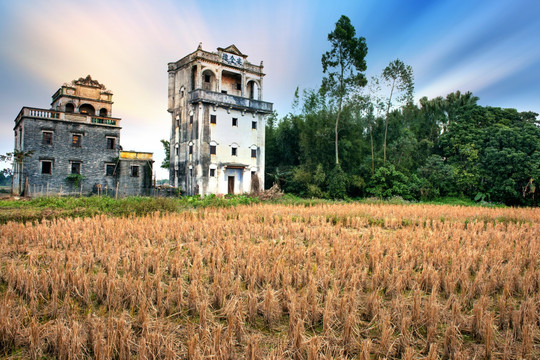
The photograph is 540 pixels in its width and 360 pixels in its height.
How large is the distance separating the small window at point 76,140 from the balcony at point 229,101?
976 centimetres

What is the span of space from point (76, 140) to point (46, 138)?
2060 millimetres

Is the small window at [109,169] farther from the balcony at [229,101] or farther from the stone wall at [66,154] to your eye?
the balcony at [229,101]

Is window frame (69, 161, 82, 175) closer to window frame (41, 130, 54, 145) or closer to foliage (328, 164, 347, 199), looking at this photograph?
→ window frame (41, 130, 54, 145)

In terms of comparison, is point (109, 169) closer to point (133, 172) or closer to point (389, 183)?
point (133, 172)

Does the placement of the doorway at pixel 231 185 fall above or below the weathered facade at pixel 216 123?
below

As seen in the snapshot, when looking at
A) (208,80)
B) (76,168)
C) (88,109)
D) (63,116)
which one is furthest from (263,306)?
(88,109)

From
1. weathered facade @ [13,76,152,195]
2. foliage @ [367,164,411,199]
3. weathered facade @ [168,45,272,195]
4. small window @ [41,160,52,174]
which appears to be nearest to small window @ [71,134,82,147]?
weathered facade @ [13,76,152,195]

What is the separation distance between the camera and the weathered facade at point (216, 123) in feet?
88.7

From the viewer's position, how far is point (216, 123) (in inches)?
1094

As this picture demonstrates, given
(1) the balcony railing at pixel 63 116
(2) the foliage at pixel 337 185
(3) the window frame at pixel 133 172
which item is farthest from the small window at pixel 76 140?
(2) the foliage at pixel 337 185

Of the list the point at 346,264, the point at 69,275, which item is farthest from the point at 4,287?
the point at 346,264

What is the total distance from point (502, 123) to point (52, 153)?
126ft

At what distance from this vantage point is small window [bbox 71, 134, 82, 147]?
27047 mm

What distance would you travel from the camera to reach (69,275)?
5598 mm
